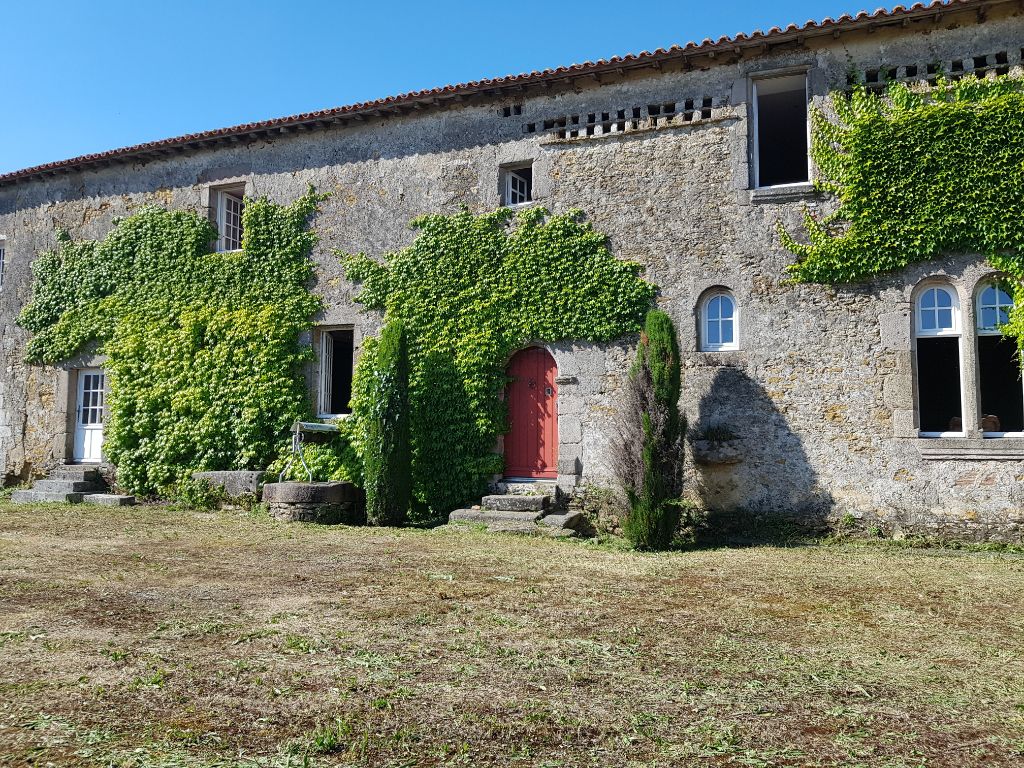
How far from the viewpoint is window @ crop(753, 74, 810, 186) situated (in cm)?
1020

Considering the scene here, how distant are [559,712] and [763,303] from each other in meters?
7.42

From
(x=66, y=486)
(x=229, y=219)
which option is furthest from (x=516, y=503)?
(x=66, y=486)

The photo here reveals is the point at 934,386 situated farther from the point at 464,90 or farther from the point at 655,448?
the point at 464,90

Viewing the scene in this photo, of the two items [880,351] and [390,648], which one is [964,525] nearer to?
[880,351]

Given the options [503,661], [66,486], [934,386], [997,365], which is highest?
[997,365]

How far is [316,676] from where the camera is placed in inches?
151

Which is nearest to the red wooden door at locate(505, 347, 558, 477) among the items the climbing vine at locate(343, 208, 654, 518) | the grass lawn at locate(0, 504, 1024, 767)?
the climbing vine at locate(343, 208, 654, 518)

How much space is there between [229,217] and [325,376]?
3744 mm

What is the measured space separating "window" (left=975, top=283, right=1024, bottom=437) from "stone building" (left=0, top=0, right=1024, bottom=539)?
0.12 ft

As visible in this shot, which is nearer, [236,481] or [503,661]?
[503,661]

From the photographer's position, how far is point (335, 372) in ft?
41.8

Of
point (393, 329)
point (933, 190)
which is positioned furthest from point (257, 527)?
point (933, 190)

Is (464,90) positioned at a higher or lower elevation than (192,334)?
higher

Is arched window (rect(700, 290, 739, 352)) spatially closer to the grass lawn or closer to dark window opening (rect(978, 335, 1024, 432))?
dark window opening (rect(978, 335, 1024, 432))
